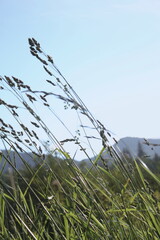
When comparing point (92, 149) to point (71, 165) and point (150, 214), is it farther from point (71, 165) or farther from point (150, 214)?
point (150, 214)

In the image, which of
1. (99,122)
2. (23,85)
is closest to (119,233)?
(99,122)

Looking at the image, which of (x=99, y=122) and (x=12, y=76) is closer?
(x=99, y=122)

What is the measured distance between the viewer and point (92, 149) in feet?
7.88

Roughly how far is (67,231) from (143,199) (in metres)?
0.49

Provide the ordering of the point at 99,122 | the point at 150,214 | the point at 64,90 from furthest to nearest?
1. the point at 64,90
2. the point at 99,122
3. the point at 150,214

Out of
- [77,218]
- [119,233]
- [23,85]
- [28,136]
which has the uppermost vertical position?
[23,85]

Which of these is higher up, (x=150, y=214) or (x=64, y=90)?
(x=64, y=90)

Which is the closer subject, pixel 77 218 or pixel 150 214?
pixel 150 214

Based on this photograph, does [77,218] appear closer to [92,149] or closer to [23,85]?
[92,149]

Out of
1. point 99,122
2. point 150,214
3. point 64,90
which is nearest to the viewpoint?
point 150,214

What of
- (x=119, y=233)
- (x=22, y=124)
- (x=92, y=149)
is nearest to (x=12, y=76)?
(x=22, y=124)

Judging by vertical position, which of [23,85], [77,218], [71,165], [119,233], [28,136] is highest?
[23,85]

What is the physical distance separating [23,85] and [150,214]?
0.95 metres

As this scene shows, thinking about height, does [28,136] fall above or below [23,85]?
below
